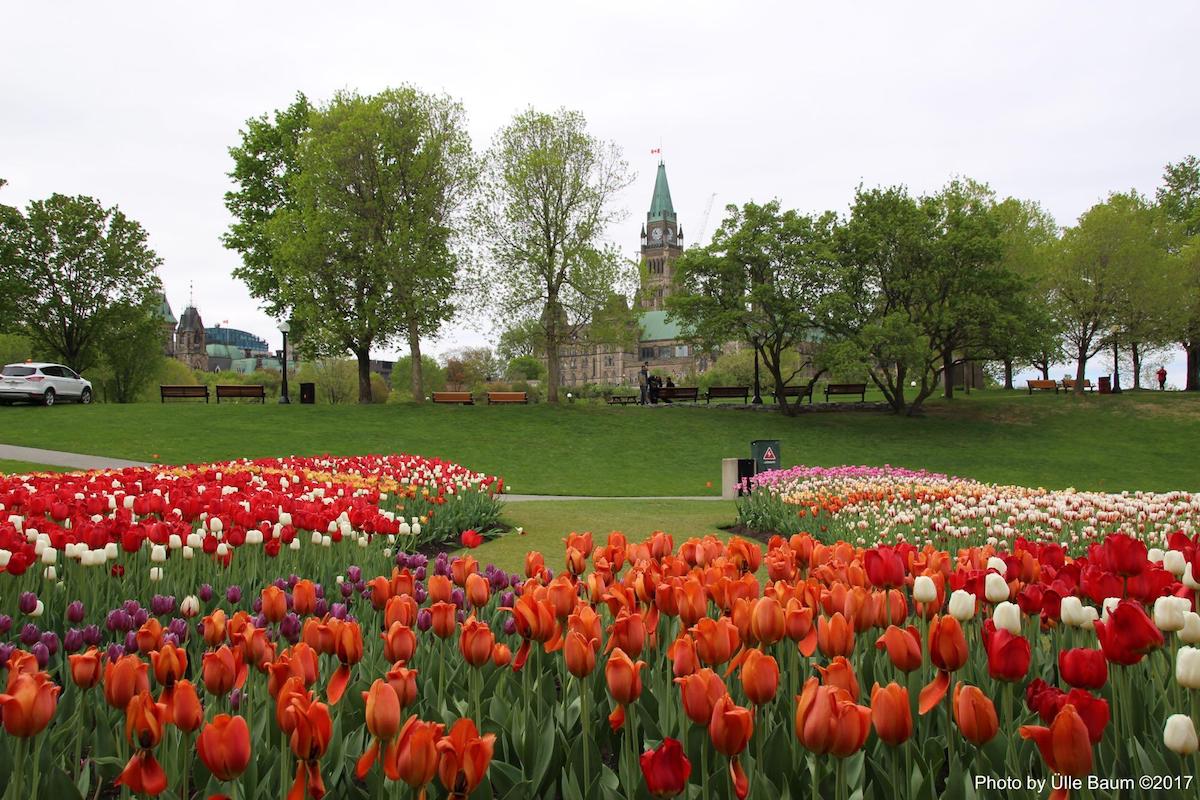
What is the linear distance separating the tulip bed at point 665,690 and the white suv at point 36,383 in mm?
36433

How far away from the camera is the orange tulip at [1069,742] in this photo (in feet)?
6.41

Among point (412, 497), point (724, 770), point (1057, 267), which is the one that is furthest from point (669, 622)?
point (1057, 267)

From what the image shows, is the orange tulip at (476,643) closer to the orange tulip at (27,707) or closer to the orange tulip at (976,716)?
the orange tulip at (27,707)

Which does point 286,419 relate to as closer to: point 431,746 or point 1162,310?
point 431,746

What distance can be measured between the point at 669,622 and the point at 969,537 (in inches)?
233

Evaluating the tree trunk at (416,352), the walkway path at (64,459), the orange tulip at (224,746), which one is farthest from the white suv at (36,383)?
the orange tulip at (224,746)

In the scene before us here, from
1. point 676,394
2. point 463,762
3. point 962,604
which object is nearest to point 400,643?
point 463,762

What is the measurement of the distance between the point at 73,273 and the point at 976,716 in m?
52.6

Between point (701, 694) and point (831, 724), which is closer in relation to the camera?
point (831, 724)

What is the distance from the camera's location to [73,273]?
44.7 metres

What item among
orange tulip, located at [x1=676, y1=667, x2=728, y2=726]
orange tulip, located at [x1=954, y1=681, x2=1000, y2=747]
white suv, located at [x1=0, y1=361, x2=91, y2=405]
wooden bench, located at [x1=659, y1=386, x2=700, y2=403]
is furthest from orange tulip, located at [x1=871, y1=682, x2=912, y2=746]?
wooden bench, located at [x1=659, y1=386, x2=700, y2=403]

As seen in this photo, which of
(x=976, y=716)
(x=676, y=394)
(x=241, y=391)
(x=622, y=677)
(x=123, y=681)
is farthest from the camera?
(x=676, y=394)

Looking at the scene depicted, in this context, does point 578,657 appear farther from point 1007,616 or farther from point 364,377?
point 364,377

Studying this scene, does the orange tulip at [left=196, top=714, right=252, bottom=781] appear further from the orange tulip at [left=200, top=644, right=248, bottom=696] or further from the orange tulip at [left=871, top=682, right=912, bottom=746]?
the orange tulip at [left=871, top=682, right=912, bottom=746]
